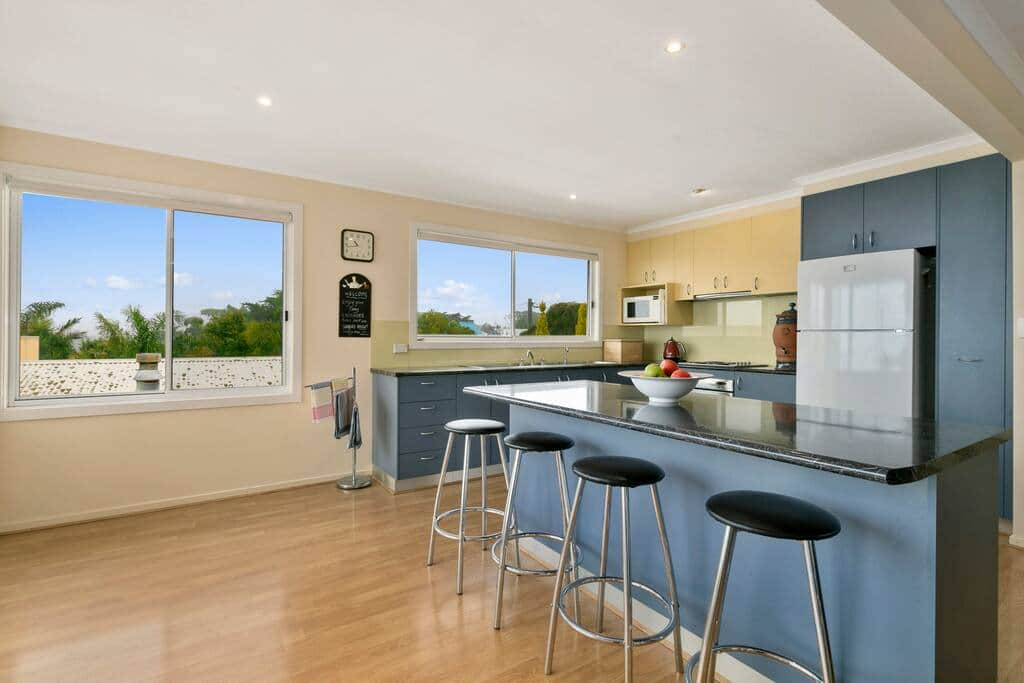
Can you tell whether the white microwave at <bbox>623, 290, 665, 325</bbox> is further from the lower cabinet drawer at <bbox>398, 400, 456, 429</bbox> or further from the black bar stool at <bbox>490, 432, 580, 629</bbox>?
the black bar stool at <bbox>490, 432, 580, 629</bbox>

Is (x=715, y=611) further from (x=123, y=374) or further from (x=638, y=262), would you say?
(x=638, y=262)

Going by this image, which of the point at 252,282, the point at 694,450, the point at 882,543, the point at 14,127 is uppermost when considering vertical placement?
the point at 14,127

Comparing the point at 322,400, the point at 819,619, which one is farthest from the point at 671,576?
the point at 322,400

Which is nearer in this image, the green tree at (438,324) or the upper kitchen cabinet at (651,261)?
the green tree at (438,324)

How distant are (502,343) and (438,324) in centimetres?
68

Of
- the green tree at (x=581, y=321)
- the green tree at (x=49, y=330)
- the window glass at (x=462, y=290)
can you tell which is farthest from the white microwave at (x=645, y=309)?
the green tree at (x=49, y=330)

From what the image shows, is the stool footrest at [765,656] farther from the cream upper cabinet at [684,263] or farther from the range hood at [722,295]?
the cream upper cabinet at [684,263]

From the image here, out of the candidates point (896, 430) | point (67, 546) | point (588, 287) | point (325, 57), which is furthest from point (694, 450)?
point (588, 287)

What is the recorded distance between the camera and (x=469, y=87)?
257cm

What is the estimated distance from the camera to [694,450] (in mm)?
1832

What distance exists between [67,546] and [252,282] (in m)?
1.97

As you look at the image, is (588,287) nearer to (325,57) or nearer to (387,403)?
(387,403)

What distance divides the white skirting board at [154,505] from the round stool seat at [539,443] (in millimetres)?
2401

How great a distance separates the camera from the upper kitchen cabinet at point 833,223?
361 centimetres
